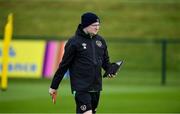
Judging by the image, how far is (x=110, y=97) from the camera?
751 inches

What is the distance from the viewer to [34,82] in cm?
2328

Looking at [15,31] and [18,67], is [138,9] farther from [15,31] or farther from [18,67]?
[18,67]

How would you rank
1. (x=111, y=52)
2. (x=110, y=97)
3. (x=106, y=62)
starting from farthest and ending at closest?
(x=111, y=52) → (x=110, y=97) → (x=106, y=62)

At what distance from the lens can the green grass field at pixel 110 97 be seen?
1638 cm

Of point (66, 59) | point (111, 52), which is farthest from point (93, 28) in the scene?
point (111, 52)

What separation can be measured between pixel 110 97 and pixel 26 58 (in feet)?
17.1

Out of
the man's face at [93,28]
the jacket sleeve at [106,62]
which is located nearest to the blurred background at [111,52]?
the jacket sleeve at [106,62]

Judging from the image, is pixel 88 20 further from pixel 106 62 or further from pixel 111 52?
pixel 111 52

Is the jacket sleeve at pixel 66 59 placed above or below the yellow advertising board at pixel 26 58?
above

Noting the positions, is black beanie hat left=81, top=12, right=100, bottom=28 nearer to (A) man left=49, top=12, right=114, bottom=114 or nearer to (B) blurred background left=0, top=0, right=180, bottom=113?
→ (A) man left=49, top=12, right=114, bottom=114

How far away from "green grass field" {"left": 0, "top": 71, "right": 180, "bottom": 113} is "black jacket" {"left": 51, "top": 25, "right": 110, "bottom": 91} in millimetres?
5742

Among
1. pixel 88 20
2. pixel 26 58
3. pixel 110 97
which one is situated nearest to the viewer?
pixel 88 20

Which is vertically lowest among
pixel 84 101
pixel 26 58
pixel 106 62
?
pixel 26 58

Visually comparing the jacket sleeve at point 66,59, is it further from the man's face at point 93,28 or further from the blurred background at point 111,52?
the blurred background at point 111,52
